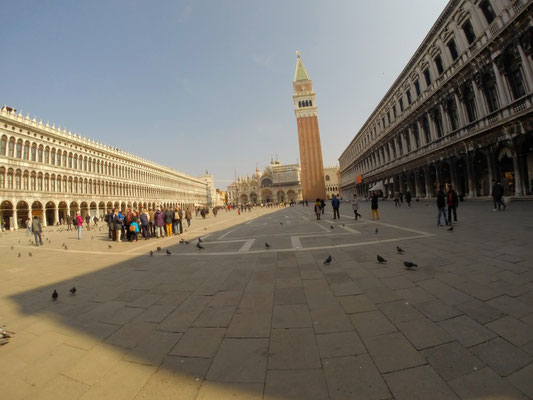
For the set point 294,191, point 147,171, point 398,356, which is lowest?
point 398,356

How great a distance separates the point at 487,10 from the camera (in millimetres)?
16266

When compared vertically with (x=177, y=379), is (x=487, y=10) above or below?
above

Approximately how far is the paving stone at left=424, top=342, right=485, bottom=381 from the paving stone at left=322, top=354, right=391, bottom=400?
1.77 feet

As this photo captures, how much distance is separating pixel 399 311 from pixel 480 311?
92 centimetres

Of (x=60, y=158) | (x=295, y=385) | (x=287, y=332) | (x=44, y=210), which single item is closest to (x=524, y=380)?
(x=295, y=385)

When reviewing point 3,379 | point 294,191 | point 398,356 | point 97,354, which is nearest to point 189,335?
point 97,354

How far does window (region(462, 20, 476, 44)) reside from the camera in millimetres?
17841

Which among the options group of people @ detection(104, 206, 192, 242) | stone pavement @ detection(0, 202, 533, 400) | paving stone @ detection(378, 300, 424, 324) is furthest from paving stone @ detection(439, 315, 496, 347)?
group of people @ detection(104, 206, 192, 242)

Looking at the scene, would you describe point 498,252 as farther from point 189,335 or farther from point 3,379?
point 3,379

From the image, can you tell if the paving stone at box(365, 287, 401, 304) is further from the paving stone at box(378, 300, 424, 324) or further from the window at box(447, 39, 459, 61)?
the window at box(447, 39, 459, 61)

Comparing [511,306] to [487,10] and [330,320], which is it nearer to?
[330,320]

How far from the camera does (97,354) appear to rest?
2.61 m

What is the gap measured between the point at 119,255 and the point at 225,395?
8.31 m

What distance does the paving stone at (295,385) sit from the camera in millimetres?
1851
